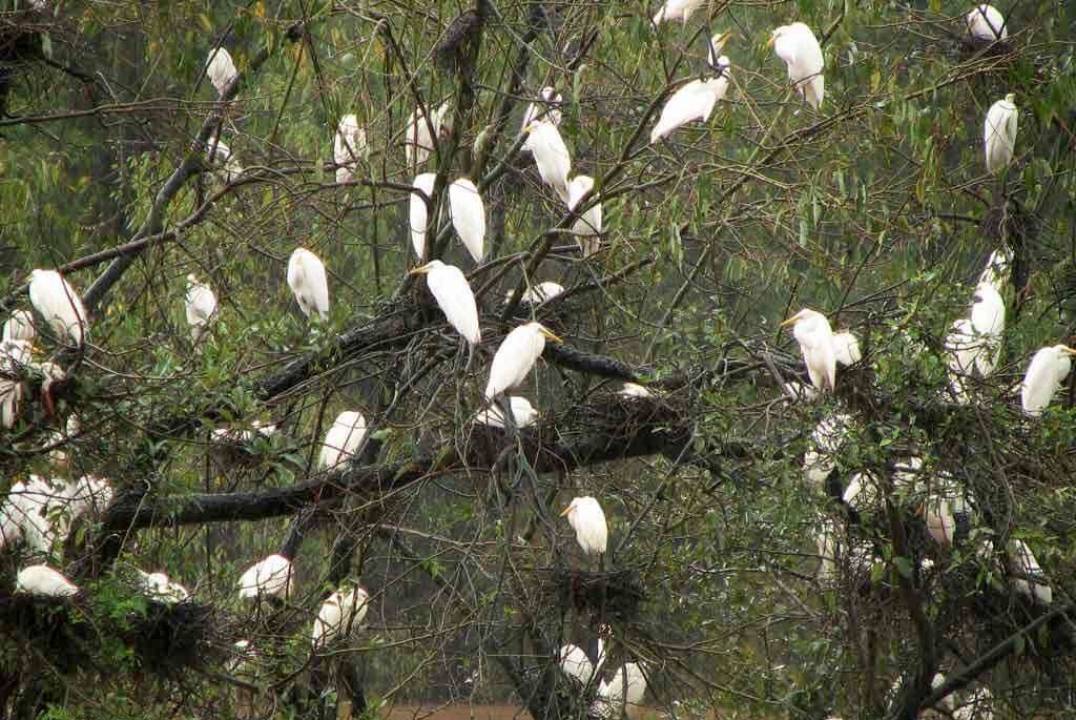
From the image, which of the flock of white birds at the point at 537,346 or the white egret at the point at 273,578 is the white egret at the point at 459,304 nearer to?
the flock of white birds at the point at 537,346

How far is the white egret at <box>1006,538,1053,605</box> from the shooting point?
2.42 meters

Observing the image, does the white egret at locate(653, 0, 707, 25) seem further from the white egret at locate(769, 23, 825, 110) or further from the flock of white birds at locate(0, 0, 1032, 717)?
the white egret at locate(769, 23, 825, 110)

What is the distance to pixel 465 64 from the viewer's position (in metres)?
2.81

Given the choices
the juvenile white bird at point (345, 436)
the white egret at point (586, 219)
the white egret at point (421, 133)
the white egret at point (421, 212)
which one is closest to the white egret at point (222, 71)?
the white egret at point (421, 133)

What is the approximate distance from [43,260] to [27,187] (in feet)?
1.83

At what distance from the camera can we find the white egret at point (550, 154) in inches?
102

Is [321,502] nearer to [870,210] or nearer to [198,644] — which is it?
[198,644]

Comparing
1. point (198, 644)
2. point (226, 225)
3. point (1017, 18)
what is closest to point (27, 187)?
point (226, 225)

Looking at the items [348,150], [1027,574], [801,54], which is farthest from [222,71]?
[1027,574]

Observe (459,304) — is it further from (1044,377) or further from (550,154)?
(1044,377)

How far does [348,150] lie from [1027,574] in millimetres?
1462

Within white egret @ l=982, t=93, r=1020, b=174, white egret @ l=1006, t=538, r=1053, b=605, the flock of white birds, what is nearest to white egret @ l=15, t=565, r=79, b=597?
the flock of white birds

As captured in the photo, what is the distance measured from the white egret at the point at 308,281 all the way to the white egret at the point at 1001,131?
132 cm

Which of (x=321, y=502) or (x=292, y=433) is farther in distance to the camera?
(x=292, y=433)
